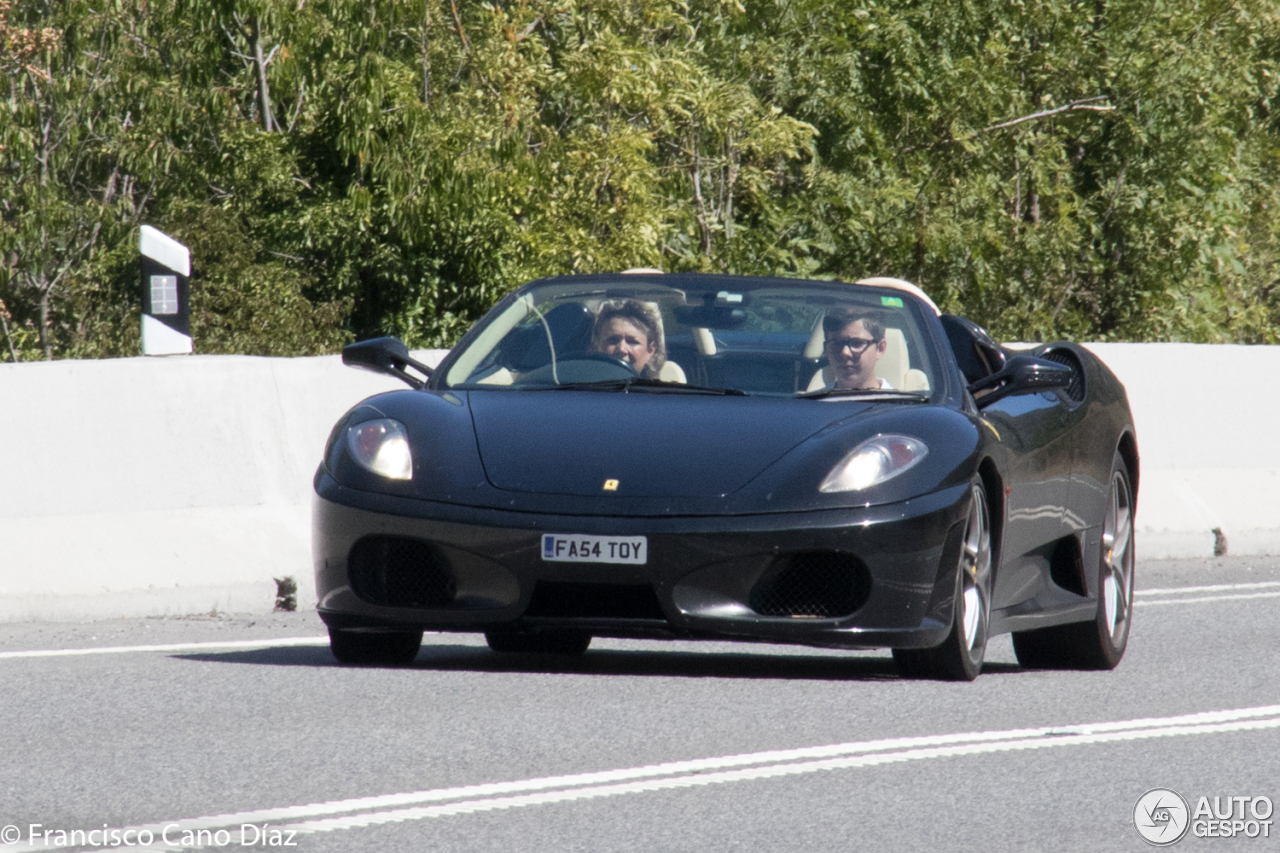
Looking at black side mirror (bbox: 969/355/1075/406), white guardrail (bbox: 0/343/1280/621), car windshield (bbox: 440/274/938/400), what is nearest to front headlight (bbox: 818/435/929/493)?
car windshield (bbox: 440/274/938/400)

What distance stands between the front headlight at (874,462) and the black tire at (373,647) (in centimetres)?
155

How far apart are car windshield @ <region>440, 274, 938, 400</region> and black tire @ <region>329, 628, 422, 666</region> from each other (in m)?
0.88

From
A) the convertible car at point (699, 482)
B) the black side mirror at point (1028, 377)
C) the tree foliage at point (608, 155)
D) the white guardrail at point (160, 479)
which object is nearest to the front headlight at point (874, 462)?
the convertible car at point (699, 482)

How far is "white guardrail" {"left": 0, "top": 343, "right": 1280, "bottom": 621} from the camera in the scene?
9.28 meters

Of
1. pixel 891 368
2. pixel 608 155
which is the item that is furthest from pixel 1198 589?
pixel 608 155

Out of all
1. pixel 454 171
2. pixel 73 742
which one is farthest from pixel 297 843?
pixel 454 171

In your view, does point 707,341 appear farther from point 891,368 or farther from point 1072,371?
point 1072,371

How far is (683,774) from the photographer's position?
5.52 metres

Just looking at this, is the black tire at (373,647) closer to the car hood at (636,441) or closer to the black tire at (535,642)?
the black tire at (535,642)

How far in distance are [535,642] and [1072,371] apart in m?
2.20

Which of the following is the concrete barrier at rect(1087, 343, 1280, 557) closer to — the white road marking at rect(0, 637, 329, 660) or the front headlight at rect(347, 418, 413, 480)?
the white road marking at rect(0, 637, 329, 660)

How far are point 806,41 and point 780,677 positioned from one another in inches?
729

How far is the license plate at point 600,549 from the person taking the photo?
6.65 meters

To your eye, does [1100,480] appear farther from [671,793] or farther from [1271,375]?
[1271,375]
